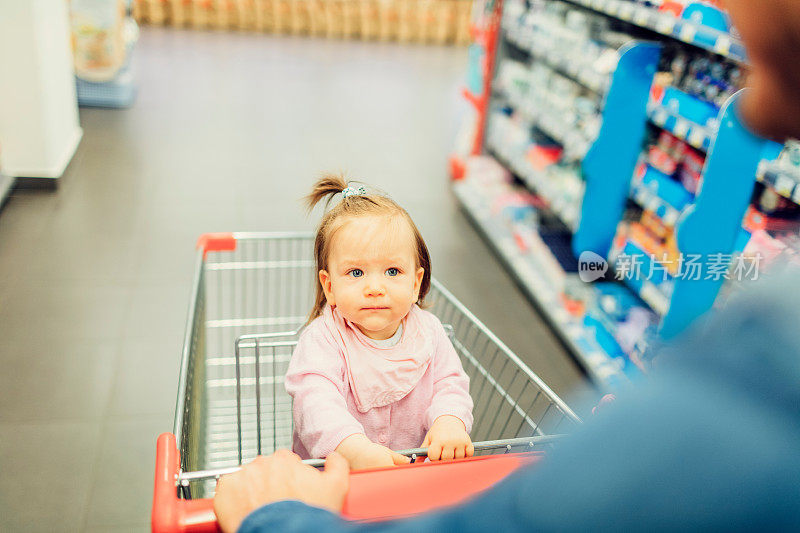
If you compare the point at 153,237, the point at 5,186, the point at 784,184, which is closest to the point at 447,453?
the point at 784,184

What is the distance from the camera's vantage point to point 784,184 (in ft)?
7.26

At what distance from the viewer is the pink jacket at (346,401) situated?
132 cm

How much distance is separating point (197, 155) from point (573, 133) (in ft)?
10.7

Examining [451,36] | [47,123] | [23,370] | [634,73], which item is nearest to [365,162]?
[47,123]

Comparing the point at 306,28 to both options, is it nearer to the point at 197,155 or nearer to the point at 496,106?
the point at 197,155

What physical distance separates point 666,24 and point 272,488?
8.57ft

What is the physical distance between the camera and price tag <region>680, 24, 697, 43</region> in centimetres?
253

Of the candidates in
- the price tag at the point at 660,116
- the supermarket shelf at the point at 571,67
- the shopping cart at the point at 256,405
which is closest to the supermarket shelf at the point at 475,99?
the supermarket shelf at the point at 571,67

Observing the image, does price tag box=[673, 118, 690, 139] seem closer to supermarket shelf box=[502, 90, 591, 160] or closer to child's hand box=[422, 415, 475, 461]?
supermarket shelf box=[502, 90, 591, 160]

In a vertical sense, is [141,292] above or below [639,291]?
below

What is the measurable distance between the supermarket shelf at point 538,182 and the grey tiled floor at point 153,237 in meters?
0.52

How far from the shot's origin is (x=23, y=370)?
2857 millimetres

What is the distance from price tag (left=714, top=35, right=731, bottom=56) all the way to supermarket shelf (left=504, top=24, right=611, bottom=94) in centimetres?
78

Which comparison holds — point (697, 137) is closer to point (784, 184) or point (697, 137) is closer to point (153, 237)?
point (784, 184)
